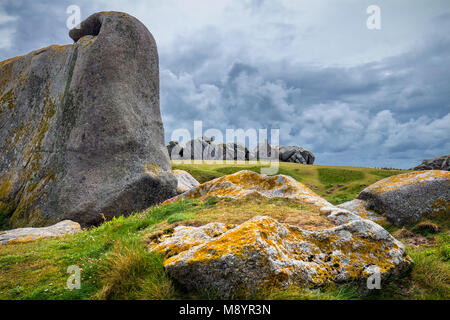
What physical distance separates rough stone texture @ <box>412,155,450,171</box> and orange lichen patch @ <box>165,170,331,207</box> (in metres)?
57.6

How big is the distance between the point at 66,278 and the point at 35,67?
18045 millimetres

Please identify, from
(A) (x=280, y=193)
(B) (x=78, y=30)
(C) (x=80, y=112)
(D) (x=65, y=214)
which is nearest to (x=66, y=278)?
(A) (x=280, y=193)

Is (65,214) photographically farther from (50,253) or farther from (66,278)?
(66,278)

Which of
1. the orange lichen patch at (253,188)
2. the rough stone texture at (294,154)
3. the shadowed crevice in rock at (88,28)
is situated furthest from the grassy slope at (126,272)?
the rough stone texture at (294,154)

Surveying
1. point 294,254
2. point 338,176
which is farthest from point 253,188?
point 338,176

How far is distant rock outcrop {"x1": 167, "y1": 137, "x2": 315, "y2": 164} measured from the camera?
86.2 meters

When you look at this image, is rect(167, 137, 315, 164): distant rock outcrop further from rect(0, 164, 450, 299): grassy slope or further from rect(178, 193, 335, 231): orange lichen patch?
rect(0, 164, 450, 299): grassy slope

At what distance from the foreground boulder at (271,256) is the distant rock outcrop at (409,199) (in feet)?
25.6

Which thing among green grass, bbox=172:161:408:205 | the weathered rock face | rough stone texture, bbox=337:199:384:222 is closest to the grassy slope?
rough stone texture, bbox=337:199:384:222

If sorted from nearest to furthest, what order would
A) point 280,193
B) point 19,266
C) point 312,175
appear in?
point 19,266 < point 280,193 < point 312,175

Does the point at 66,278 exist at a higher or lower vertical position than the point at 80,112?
lower

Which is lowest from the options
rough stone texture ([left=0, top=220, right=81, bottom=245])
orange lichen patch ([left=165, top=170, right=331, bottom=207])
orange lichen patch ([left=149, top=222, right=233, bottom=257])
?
rough stone texture ([left=0, top=220, right=81, bottom=245])

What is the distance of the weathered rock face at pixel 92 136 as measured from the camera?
13508 millimetres

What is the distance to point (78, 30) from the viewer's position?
56.2 feet
